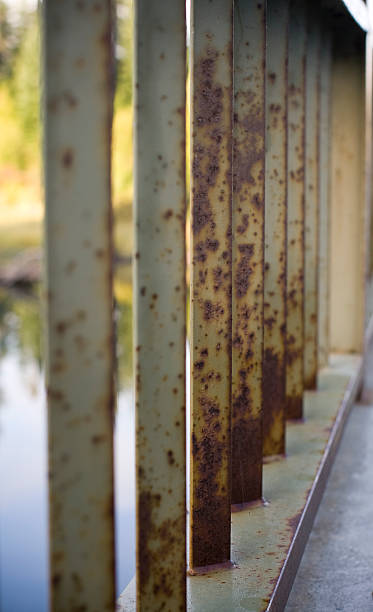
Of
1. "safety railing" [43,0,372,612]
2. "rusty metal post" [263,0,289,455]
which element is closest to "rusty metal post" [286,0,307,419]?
"safety railing" [43,0,372,612]

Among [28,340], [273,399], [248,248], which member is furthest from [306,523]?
[28,340]

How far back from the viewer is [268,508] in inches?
99.0

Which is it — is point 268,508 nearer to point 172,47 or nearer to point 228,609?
point 228,609

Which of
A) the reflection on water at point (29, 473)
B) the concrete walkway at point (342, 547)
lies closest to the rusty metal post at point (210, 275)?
the concrete walkway at point (342, 547)

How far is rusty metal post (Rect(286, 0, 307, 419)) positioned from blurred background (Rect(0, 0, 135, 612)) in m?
1.01

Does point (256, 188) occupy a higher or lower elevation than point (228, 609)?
higher

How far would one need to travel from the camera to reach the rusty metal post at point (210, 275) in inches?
77.2

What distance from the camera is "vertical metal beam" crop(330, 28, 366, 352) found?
15.5 feet

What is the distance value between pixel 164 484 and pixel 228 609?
18.0 inches

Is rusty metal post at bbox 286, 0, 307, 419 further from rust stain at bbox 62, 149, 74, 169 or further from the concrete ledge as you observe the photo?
rust stain at bbox 62, 149, 74, 169

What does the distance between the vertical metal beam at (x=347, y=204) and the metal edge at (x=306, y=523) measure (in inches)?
38.6

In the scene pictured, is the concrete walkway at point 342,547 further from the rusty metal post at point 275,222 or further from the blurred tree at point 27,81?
the blurred tree at point 27,81

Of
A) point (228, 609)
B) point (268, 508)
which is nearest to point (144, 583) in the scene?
point (228, 609)

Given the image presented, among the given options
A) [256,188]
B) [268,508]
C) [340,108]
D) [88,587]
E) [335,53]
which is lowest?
[268,508]
